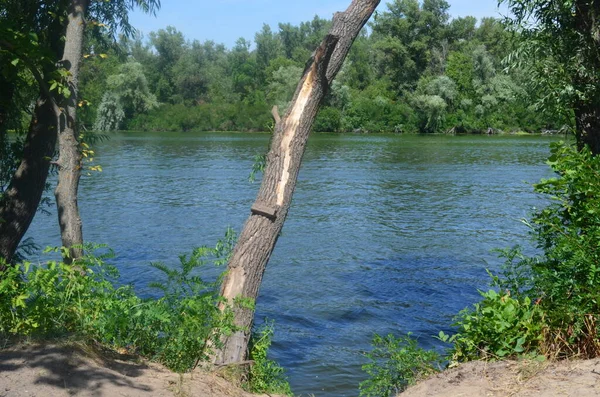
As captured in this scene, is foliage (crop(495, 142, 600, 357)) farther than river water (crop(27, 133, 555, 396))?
No

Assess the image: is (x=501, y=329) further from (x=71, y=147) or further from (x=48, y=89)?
(x=48, y=89)

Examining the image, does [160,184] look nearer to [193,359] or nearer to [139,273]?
[139,273]

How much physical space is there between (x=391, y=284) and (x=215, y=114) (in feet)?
205

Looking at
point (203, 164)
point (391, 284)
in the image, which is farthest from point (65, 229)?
point (203, 164)

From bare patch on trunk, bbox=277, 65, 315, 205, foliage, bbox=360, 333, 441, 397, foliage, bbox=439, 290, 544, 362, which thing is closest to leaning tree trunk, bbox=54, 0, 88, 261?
bare patch on trunk, bbox=277, 65, 315, 205

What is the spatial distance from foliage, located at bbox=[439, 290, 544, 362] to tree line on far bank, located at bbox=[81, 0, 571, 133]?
158 ft

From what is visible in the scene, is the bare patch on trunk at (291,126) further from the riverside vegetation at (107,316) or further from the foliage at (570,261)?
the foliage at (570,261)

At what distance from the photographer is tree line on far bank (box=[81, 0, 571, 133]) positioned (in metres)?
67.1

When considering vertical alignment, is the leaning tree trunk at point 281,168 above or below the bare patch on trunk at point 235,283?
above

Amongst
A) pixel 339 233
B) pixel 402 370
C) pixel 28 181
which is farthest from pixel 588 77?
pixel 339 233

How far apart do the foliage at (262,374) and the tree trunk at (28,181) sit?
11.8 ft

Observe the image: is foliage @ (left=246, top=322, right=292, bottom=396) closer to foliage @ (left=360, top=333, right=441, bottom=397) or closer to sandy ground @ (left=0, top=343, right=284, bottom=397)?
foliage @ (left=360, top=333, right=441, bottom=397)

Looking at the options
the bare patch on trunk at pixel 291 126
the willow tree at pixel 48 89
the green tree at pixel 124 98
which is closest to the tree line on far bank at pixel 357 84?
the green tree at pixel 124 98

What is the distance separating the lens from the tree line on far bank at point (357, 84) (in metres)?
67.1
